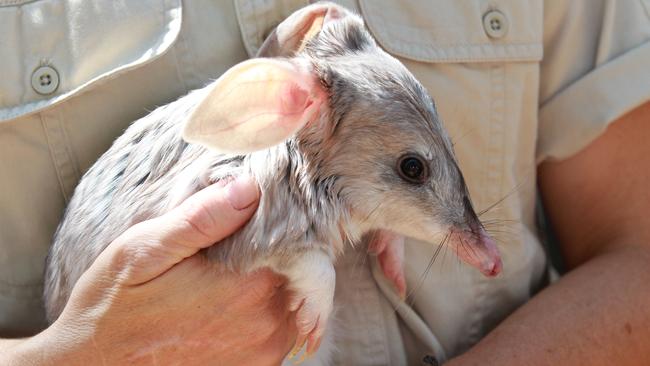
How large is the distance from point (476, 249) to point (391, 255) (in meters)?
0.26

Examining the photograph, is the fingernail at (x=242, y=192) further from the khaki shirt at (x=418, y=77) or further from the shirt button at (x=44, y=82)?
the shirt button at (x=44, y=82)

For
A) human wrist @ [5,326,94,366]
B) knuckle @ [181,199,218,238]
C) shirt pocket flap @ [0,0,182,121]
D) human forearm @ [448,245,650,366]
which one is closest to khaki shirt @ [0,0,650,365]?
shirt pocket flap @ [0,0,182,121]

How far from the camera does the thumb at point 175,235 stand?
1658 millimetres

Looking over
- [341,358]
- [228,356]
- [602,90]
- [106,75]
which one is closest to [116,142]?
[106,75]

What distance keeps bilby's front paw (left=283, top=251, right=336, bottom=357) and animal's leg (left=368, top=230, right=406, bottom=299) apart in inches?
10.0

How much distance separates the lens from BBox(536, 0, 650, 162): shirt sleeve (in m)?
2.15

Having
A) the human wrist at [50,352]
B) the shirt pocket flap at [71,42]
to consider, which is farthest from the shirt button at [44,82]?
the human wrist at [50,352]

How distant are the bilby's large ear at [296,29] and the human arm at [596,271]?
81cm

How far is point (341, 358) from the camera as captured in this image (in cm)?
212

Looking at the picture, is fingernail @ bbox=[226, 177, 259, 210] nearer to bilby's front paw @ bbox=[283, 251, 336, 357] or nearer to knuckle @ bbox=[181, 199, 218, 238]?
knuckle @ bbox=[181, 199, 218, 238]

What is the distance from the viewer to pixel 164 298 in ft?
5.51

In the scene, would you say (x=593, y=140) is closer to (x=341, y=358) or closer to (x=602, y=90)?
(x=602, y=90)

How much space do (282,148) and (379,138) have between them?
198mm

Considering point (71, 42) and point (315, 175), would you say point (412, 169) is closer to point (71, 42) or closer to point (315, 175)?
point (315, 175)
